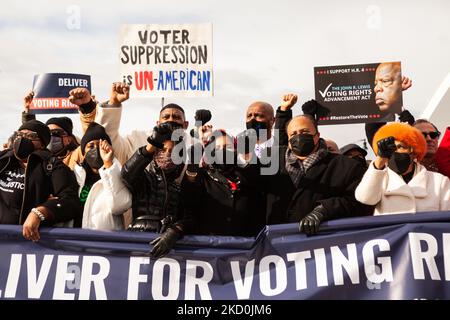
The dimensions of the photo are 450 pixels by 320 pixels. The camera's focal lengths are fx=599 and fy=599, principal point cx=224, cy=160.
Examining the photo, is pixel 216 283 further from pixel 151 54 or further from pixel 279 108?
pixel 151 54

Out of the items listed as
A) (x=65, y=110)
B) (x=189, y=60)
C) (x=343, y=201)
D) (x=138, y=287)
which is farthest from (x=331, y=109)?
(x=65, y=110)

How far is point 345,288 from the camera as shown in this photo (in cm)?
442

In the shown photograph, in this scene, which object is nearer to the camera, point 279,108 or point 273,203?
point 273,203

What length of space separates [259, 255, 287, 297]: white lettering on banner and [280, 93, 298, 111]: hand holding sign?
188cm

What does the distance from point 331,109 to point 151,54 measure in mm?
2258

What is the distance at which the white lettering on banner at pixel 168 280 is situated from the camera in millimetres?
4613

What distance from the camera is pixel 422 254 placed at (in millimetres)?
4375

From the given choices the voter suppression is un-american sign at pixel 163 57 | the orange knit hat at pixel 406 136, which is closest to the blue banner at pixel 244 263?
the orange knit hat at pixel 406 136

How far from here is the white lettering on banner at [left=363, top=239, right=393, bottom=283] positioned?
4.39m

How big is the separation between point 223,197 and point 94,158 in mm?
1142

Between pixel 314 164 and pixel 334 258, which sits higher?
pixel 314 164

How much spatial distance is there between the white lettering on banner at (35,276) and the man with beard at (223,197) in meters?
1.20

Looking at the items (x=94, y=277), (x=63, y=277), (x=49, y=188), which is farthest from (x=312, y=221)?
(x=49, y=188)

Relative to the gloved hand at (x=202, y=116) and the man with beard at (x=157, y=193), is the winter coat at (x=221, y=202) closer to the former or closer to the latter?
the man with beard at (x=157, y=193)
